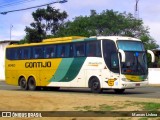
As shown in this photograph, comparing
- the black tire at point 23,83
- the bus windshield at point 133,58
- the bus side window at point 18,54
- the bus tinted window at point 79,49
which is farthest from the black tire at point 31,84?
the bus windshield at point 133,58

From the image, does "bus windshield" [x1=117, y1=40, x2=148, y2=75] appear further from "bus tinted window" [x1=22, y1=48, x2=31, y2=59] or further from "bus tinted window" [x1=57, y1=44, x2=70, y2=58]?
"bus tinted window" [x1=22, y1=48, x2=31, y2=59]

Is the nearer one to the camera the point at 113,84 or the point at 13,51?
the point at 113,84

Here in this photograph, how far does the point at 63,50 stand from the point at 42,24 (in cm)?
3310

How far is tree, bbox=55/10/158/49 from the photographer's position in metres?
60.8

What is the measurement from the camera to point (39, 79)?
30.8m

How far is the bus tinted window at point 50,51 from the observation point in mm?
29491

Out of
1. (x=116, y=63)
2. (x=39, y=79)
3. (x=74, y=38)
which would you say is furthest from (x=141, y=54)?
(x=39, y=79)

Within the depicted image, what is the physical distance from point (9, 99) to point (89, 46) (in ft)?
25.3

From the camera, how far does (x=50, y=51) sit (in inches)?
1171

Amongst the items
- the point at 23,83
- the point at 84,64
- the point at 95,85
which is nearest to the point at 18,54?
the point at 23,83

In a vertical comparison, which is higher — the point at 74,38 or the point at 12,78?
the point at 74,38

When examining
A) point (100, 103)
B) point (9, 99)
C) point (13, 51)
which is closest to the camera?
point (100, 103)

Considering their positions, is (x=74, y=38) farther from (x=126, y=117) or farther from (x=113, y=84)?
(x=126, y=117)

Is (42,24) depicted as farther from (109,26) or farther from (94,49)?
(94,49)
